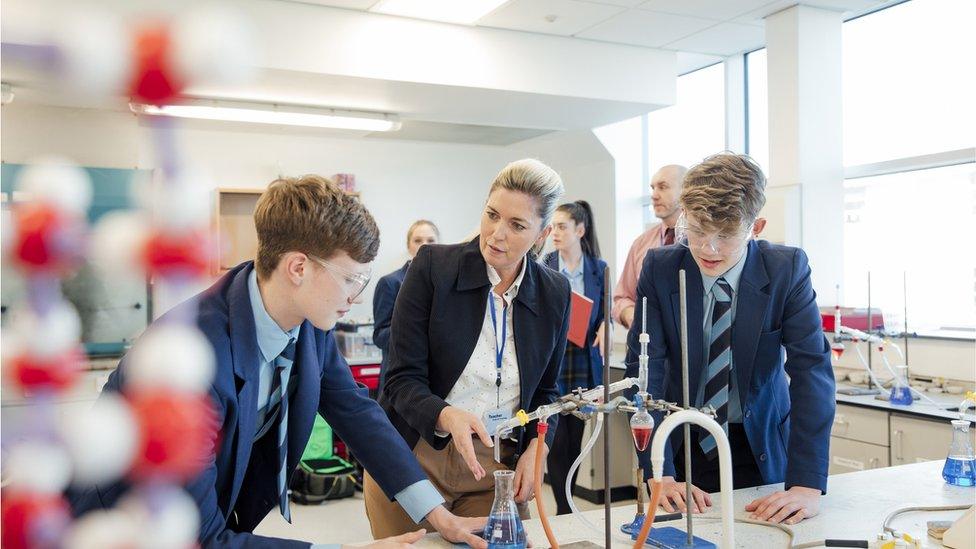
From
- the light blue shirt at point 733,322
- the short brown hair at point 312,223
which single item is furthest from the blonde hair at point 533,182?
the short brown hair at point 312,223

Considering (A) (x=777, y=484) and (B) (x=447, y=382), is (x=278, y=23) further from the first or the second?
(A) (x=777, y=484)

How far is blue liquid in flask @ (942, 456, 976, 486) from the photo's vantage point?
6.13 ft

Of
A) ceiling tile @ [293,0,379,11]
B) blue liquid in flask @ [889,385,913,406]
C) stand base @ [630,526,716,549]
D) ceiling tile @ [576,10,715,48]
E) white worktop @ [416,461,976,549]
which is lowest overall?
blue liquid in flask @ [889,385,913,406]

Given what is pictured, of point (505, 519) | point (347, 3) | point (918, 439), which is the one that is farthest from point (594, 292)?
point (505, 519)

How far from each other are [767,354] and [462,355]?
0.69m

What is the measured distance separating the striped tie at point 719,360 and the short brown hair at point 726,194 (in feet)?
0.70

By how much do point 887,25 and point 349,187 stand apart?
384 cm

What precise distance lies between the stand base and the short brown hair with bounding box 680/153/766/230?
24.1 inches

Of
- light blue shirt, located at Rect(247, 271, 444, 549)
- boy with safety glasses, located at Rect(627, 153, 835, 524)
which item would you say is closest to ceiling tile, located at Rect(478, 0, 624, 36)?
→ boy with safety glasses, located at Rect(627, 153, 835, 524)

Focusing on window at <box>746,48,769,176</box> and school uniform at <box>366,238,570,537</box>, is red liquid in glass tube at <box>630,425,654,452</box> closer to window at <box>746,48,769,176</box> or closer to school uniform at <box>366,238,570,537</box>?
school uniform at <box>366,238,570,537</box>

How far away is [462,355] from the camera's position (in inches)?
70.3

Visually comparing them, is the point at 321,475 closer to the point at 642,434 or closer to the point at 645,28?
the point at 645,28

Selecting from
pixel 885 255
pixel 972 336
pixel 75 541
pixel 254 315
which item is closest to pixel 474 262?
pixel 254 315

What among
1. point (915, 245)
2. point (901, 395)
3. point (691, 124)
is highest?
point (691, 124)
